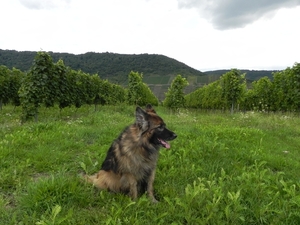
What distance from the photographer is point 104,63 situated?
163875mm

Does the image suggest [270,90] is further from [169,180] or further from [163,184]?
[163,184]

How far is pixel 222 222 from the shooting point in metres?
2.95

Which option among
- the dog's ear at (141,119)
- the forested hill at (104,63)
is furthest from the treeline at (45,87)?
the forested hill at (104,63)

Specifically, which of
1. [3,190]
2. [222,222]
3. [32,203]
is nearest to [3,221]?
[32,203]

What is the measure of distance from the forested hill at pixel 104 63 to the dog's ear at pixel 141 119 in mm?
119874

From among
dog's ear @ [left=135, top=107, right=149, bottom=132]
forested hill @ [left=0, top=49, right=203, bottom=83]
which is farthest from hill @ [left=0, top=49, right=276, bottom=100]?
dog's ear @ [left=135, top=107, right=149, bottom=132]

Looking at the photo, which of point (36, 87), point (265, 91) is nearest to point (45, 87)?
point (36, 87)

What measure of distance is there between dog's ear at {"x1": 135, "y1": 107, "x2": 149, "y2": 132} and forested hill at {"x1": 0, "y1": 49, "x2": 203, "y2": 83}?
119874mm

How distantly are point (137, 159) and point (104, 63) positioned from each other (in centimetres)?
16690

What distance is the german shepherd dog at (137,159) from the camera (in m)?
3.91

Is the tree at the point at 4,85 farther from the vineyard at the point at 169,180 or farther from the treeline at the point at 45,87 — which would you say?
the vineyard at the point at 169,180

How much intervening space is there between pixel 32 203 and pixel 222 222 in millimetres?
2670

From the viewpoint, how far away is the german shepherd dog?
3.91 m

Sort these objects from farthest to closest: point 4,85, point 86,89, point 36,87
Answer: point 86,89 < point 4,85 < point 36,87
